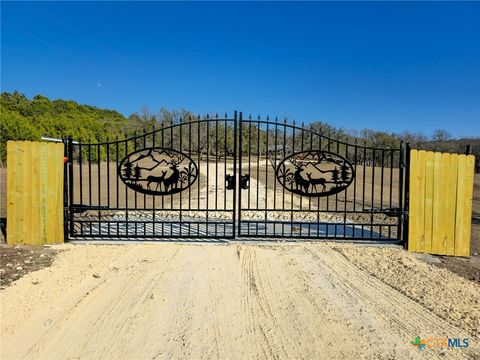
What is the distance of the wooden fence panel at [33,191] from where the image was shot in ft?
18.5

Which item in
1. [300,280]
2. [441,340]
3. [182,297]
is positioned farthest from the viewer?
[300,280]

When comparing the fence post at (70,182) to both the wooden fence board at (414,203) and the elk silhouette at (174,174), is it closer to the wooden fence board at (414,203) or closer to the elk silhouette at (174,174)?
the elk silhouette at (174,174)

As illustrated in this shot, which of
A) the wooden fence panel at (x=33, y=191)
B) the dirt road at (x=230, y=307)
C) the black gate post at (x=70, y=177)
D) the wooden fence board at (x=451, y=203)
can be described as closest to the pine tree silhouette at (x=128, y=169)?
the black gate post at (x=70, y=177)

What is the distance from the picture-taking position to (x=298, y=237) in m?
6.16

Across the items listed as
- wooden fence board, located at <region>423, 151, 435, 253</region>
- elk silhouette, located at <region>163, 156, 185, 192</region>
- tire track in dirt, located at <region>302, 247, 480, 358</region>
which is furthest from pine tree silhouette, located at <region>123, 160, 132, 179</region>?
wooden fence board, located at <region>423, 151, 435, 253</region>

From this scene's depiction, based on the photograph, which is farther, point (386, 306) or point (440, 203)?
point (440, 203)

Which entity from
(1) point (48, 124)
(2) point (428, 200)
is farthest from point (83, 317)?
(1) point (48, 124)

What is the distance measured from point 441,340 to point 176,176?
14.9 feet

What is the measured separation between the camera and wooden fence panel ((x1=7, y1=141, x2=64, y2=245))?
563 cm

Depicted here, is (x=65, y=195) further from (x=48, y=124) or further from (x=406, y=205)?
(x=48, y=124)

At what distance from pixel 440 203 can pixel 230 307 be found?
13.6 ft

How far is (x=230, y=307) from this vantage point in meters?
3.64

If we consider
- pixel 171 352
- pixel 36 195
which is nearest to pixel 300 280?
pixel 171 352

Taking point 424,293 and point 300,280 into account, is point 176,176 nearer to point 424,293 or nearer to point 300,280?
point 300,280
